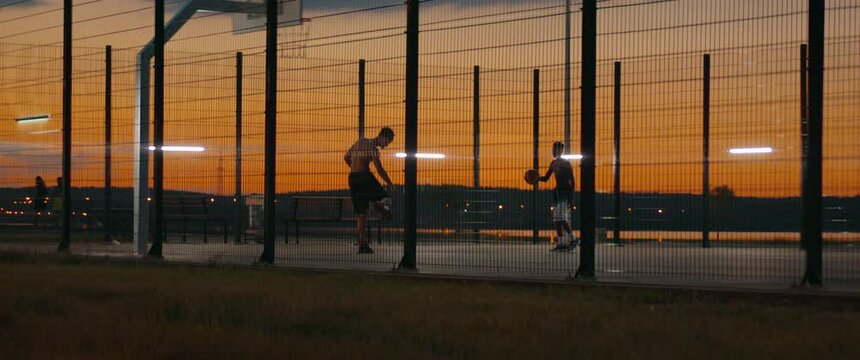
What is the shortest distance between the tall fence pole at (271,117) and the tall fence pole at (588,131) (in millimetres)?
4521

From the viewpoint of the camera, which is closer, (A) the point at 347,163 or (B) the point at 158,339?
(B) the point at 158,339

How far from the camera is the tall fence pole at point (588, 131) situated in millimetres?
12883

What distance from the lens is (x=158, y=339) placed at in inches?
322

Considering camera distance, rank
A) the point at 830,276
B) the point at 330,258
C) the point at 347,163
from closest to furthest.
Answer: the point at 830,276
the point at 347,163
the point at 330,258

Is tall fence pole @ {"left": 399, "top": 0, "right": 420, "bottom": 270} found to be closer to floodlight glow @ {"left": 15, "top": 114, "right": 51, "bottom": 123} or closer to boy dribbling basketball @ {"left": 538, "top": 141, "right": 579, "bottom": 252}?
boy dribbling basketball @ {"left": 538, "top": 141, "right": 579, "bottom": 252}

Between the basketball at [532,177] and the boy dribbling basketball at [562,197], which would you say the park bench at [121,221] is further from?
the basketball at [532,177]

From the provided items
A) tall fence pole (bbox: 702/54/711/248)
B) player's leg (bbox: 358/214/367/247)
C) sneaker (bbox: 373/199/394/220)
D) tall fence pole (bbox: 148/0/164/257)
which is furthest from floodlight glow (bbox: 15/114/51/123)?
tall fence pole (bbox: 702/54/711/248)

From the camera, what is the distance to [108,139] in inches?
815

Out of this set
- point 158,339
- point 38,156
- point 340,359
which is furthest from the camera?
point 38,156

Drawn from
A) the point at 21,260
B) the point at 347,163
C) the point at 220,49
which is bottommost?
the point at 21,260

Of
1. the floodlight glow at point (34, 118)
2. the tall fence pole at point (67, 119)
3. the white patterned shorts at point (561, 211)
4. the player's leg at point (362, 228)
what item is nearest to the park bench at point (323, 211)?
the player's leg at point (362, 228)

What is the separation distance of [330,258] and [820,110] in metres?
7.41

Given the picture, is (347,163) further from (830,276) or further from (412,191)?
(830,276)

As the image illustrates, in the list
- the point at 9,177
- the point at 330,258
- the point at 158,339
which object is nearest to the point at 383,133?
the point at 330,258
